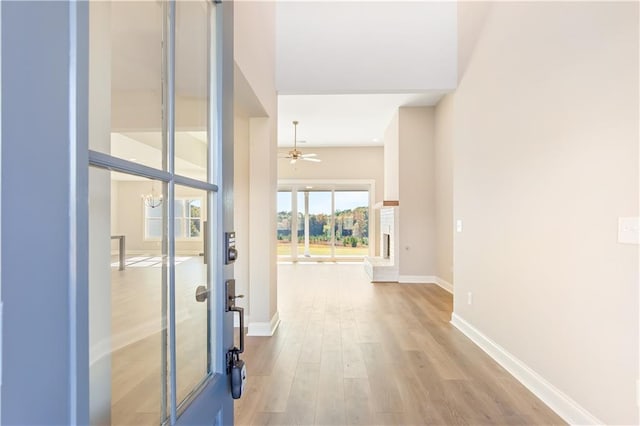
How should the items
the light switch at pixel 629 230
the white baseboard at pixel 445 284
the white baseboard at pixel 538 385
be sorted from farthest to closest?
1. the white baseboard at pixel 445 284
2. the white baseboard at pixel 538 385
3. the light switch at pixel 629 230

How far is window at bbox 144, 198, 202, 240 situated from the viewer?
0.84 meters

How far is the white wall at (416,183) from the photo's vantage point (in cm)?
631

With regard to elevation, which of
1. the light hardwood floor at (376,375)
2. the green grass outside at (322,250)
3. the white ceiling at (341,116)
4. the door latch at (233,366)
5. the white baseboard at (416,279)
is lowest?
the light hardwood floor at (376,375)

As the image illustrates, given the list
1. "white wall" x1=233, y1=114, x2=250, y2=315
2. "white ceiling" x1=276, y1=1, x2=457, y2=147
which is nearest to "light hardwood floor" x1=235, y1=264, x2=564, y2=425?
"white wall" x1=233, y1=114, x2=250, y2=315

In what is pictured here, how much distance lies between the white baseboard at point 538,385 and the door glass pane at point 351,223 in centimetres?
622

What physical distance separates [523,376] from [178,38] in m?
2.93

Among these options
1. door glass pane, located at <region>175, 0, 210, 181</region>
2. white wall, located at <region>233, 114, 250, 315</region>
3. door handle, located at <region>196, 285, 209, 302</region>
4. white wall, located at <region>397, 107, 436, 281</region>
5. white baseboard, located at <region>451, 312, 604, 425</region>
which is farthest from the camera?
white wall, located at <region>397, 107, 436, 281</region>

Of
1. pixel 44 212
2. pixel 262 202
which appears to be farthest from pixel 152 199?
pixel 262 202

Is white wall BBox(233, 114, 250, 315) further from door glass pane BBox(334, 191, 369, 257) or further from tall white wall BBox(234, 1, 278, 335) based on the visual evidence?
door glass pane BBox(334, 191, 369, 257)

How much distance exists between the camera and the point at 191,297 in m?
0.98

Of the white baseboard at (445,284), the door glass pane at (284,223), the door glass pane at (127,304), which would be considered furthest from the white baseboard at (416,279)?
the door glass pane at (127,304)

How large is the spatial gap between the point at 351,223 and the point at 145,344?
28.8ft

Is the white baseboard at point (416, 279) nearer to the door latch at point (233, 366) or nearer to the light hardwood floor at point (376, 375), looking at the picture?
the light hardwood floor at point (376, 375)

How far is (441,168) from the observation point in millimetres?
5980
